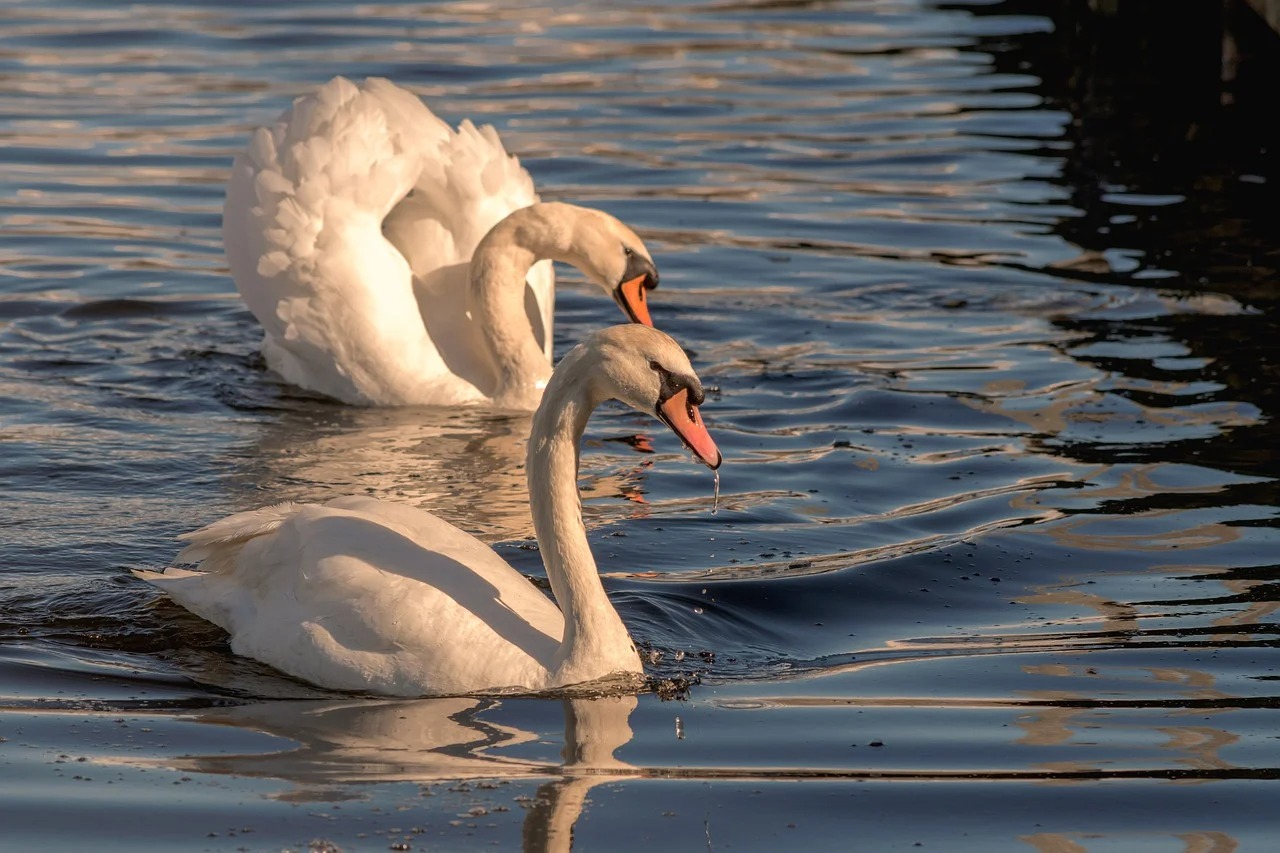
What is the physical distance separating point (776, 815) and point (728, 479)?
3627mm

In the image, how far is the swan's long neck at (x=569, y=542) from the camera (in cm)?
597

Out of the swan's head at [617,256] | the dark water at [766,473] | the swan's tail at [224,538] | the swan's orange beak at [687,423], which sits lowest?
the dark water at [766,473]

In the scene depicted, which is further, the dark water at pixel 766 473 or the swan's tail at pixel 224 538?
the swan's tail at pixel 224 538

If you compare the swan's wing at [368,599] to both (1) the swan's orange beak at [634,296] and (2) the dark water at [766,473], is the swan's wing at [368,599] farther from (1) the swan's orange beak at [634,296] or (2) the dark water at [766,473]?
(1) the swan's orange beak at [634,296]

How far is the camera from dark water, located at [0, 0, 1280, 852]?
17.1 ft

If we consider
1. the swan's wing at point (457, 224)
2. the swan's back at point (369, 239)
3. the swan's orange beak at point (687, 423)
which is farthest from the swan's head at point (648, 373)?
the swan's wing at point (457, 224)

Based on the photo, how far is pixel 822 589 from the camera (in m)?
7.04

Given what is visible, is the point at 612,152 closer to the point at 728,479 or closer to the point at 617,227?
the point at 617,227

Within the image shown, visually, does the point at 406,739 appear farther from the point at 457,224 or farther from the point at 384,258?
the point at 457,224

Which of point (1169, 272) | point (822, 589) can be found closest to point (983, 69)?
point (1169, 272)

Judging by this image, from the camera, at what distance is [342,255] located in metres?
9.79

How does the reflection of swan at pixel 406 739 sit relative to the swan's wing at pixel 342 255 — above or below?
below

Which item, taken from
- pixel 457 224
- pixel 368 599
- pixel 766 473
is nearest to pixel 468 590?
pixel 368 599

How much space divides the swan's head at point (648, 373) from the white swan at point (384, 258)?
3840 millimetres
